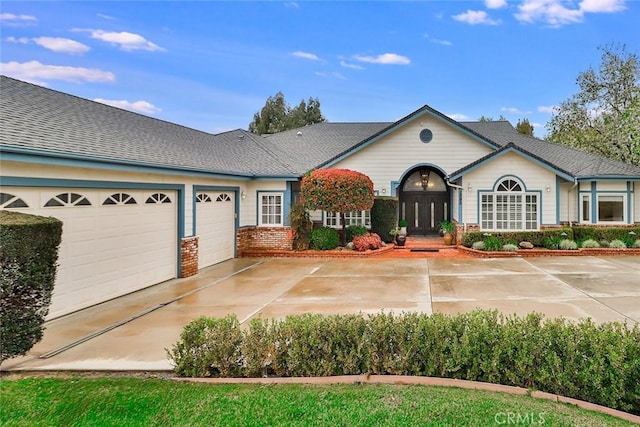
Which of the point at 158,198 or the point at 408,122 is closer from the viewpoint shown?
the point at 158,198

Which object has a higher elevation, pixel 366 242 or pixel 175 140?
pixel 175 140

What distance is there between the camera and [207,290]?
31.7 ft

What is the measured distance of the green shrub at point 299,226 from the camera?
50.6ft

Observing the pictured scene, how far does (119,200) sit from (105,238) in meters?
1.02

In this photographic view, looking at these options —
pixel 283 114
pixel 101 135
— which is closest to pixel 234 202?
pixel 101 135

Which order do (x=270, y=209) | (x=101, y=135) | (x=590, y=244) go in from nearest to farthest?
(x=101, y=135)
(x=590, y=244)
(x=270, y=209)

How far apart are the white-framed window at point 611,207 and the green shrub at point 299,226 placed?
12.7 metres

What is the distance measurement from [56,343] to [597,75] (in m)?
29.3

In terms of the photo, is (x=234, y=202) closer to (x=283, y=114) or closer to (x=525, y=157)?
(x=525, y=157)

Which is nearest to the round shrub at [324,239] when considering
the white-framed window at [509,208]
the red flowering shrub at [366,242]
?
A: the red flowering shrub at [366,242]

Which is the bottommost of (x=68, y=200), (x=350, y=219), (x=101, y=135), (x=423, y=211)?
(x=350, y=219)

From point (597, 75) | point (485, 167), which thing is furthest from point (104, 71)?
point (597, 75)

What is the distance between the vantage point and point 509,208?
16125mm

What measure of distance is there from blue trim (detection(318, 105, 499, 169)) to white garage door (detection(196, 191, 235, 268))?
17.6 ft
